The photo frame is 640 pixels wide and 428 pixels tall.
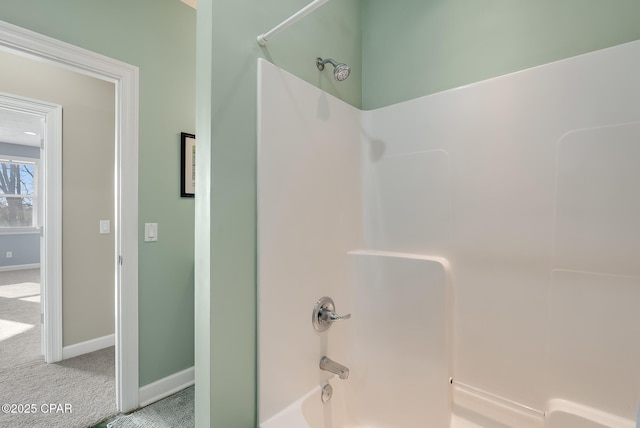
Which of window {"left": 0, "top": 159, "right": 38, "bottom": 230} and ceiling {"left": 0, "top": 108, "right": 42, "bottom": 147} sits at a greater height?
ceiling {"left": 0, "top": 108, "right": 42, "bottom": 147}

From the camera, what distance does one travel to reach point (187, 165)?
2.08 metres

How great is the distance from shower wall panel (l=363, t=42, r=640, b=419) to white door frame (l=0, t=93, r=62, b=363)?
285 centimetres

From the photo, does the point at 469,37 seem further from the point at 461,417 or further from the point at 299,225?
the point at 461,417

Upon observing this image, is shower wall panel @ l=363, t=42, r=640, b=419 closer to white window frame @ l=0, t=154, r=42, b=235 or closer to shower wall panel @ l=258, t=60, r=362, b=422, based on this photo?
shower wall panel @ l=258, t=60, r=362, b=422

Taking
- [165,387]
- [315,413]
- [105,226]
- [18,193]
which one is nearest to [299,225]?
[315,413]

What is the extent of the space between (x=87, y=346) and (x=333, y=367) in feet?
8.49

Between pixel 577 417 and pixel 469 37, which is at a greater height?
pixel 469 37

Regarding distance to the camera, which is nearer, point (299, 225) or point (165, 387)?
point (299, 225)

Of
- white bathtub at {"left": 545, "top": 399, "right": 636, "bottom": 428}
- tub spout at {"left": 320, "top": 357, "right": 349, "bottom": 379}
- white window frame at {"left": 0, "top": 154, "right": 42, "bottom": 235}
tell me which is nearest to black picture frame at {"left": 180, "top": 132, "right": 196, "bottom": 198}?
tub spout at {"left": 320, "top": 357, "right": 349, "bottom": 379}

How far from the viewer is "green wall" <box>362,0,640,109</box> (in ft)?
3.50

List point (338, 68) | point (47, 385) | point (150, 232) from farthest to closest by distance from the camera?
point (47, 385) → point (150, 232) → point (338, 68)

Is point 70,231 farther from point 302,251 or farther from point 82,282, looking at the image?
point 302,251

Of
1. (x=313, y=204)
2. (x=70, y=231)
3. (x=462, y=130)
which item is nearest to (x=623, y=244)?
(x=462, y=130)

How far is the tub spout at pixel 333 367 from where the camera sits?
4.32 ft
